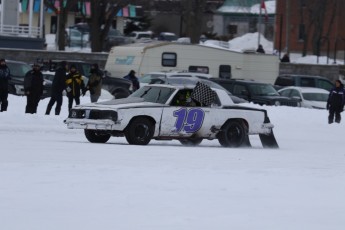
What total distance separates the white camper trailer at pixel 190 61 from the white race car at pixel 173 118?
25599 mm

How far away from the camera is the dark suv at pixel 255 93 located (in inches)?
1645

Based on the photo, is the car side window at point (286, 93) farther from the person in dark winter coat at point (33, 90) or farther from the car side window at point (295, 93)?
the person in dark winter coat at point (33, 90)

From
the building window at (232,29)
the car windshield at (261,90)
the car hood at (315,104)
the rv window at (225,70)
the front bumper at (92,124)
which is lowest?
the car hood at (315,104)

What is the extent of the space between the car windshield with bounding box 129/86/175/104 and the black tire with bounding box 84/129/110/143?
3.44ft

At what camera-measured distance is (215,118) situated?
74.1ft

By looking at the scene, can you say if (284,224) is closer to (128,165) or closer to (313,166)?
(128,165)

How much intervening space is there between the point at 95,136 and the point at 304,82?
30.4m

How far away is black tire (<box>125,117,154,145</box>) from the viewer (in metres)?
21.6

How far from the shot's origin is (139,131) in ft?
71.0

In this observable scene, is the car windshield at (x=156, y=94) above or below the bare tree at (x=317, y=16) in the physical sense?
below

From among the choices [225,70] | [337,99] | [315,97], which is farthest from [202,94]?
[225,70]

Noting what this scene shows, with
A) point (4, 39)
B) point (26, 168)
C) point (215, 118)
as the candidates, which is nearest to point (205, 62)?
point (4, 39)

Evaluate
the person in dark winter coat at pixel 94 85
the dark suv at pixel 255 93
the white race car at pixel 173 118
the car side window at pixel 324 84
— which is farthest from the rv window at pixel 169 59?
the white race car at pixel 173 118

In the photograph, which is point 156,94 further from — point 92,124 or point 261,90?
point 261,90
